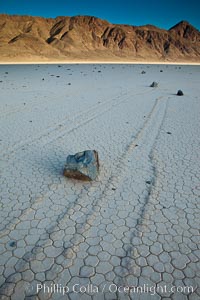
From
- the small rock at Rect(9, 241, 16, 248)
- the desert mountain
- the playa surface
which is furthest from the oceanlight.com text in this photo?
the desert mountain

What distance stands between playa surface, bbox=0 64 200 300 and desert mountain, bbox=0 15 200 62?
65915 mm

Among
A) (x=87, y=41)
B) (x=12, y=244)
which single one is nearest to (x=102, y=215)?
(x=12, y=244)

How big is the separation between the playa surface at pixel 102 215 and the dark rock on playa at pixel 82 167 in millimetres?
138

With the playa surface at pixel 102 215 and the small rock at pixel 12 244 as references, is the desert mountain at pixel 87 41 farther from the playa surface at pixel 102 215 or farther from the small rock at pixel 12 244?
the small rock at pixel 12 244

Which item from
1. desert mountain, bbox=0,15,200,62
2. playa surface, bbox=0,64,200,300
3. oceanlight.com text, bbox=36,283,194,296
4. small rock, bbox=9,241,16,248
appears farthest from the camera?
desert mountain, bbox=0,15,200,62

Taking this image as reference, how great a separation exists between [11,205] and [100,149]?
2947 mm

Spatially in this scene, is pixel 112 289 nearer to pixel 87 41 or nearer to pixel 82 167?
pixel 82 167

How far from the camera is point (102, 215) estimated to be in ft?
12.5

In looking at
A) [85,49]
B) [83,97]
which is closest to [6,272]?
[83,97]

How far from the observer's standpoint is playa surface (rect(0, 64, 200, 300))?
2.75 m

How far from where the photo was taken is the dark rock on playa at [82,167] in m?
4.68

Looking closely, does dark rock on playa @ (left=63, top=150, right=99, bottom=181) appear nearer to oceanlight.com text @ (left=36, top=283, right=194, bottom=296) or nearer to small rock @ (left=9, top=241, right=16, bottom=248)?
small rock @ (left=9, top=241, right=16, bottom=248)

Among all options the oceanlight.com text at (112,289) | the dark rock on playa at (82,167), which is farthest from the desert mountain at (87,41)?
the oceanlight.com text at (112,289)

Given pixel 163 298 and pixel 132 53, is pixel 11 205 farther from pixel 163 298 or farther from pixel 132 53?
pixel 132 53
